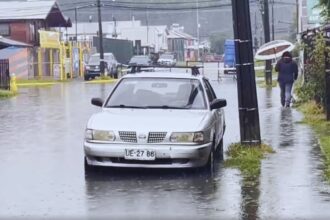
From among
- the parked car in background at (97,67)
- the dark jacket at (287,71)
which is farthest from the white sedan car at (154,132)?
the parked car in background at (97,67)

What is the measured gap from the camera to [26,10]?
60.5m

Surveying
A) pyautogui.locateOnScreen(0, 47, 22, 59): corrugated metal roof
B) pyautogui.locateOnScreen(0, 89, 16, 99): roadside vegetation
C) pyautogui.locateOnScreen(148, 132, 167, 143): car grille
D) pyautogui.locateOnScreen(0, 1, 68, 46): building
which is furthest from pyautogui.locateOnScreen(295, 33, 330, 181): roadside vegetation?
pyautogui.locateOnScreen(0, 1, 68, 46): building

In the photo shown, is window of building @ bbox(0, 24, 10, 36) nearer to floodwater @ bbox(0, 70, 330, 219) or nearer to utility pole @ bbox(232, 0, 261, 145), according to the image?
floodwater @ bbox(0, 70, 330, 219)

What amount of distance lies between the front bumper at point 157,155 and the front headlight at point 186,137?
0.08 metres

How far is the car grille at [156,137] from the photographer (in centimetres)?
1111

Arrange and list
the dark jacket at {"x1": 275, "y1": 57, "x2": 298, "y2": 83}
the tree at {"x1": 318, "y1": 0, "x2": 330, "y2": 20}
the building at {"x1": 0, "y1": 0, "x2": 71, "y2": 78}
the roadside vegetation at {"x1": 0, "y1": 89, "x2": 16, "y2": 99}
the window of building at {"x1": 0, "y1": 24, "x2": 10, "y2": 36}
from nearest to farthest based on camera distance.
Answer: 1. the tree at {"x1": 318, "y1": 0, "x2": 330, "y2": 20}
2. the dark jacket at {"x1": 275, "y1": 57, "x2": 298, "y2": 83}
3. the roadside vegetation at {"x1": 0, "y1": 89, "x2": 16, "y2": 99}
4. the building at {"x1": 0, "y1": 0, "x2": 71, "y2": 78}
5. the window of building at {"x1": 0, "y1": 24, "x2": 10, "y2": 36}

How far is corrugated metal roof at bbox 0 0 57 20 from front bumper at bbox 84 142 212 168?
4736 cm

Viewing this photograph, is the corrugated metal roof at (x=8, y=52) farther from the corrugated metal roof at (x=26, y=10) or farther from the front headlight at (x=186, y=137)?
the front headlight at (x=186, y=137)

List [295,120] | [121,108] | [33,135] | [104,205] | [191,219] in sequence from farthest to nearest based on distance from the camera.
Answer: [295,120] → [33,135] → [121,108] → [104,205] → [191,219]

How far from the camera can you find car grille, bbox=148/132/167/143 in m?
11.1

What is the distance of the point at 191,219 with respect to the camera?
8508 mm

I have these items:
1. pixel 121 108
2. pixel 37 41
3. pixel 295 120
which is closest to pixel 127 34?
pixel 37 41

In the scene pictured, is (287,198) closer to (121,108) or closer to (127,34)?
(121,108)

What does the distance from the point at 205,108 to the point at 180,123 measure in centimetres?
106
